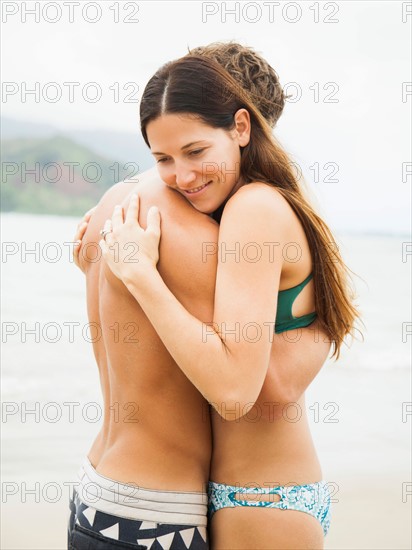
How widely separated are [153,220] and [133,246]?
A: 0.27 feet

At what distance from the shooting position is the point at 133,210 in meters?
1.99

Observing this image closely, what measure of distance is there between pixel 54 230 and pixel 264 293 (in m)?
15.2

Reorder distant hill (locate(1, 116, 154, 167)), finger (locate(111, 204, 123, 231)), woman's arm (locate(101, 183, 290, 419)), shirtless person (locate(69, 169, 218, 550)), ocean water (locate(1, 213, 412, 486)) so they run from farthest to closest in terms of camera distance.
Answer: distant hill (locate(1, 116, 154, 167))
ocean water (locate(1, 213, 412, 486))
finger (locate(111, 204, 123, 231))
shirtless person (locate(69, 169, 218, 550))
woman's arm (locate(101, 183, 290, 419))

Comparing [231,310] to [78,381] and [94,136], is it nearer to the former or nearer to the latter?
[78,381]

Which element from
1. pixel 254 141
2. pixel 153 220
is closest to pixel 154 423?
pixel 153 220

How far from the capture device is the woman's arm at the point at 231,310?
1.78 metres

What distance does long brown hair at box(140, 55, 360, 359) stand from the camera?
1.96 meters

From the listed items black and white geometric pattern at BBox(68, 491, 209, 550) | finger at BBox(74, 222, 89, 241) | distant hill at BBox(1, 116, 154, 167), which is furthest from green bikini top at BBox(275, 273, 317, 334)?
distant hill at BBox(1, 116, 154, 167)

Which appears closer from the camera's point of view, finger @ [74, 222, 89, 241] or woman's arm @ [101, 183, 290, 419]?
woman's arm @ [101, 183, 290, 419]

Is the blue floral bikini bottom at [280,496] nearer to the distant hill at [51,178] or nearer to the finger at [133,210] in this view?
the finger at [133,210]

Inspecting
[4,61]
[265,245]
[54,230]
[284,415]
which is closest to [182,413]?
[284,415]

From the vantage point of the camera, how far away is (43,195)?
19578 mm

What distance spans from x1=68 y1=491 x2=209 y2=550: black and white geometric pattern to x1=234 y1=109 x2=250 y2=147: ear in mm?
918

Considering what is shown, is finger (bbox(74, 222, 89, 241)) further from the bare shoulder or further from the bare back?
the bare shoulder
